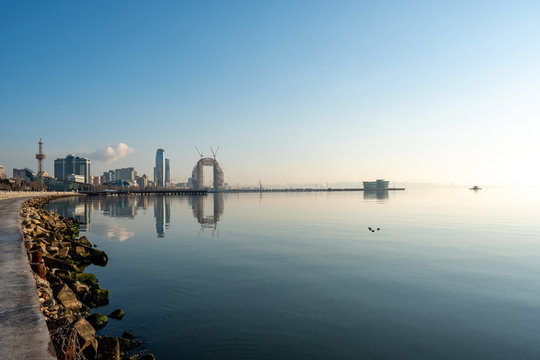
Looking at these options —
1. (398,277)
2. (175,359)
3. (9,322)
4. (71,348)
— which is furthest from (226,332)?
(398,277)

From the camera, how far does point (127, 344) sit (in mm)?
10648

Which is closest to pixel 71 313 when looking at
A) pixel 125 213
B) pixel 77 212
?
pixel 125 213

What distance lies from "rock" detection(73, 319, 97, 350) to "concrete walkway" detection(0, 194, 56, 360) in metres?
1.07

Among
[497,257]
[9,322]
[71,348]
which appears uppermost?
[9,322]

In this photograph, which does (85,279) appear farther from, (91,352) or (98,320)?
(91,352)

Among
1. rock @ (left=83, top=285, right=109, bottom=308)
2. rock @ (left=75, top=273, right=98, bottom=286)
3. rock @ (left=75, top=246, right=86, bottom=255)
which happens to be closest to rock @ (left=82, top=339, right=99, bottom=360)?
rock @ (left=83, top=285, right=109, bottom=308)

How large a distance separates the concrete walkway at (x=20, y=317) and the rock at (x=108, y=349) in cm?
196

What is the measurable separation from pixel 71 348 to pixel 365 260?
1930cm

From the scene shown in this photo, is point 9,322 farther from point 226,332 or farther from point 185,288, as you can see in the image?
point 185,288

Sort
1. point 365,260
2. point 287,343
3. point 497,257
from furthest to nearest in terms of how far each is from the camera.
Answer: point 497,257, point 365,260, point 287,343

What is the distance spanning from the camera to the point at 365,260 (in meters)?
23.3

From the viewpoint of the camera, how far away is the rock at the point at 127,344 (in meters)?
10.4

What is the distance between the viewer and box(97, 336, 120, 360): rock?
9.19 m

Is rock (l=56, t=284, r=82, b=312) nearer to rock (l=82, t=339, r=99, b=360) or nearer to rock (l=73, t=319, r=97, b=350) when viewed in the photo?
rock (l=73, t=319, r=97, b=350)
